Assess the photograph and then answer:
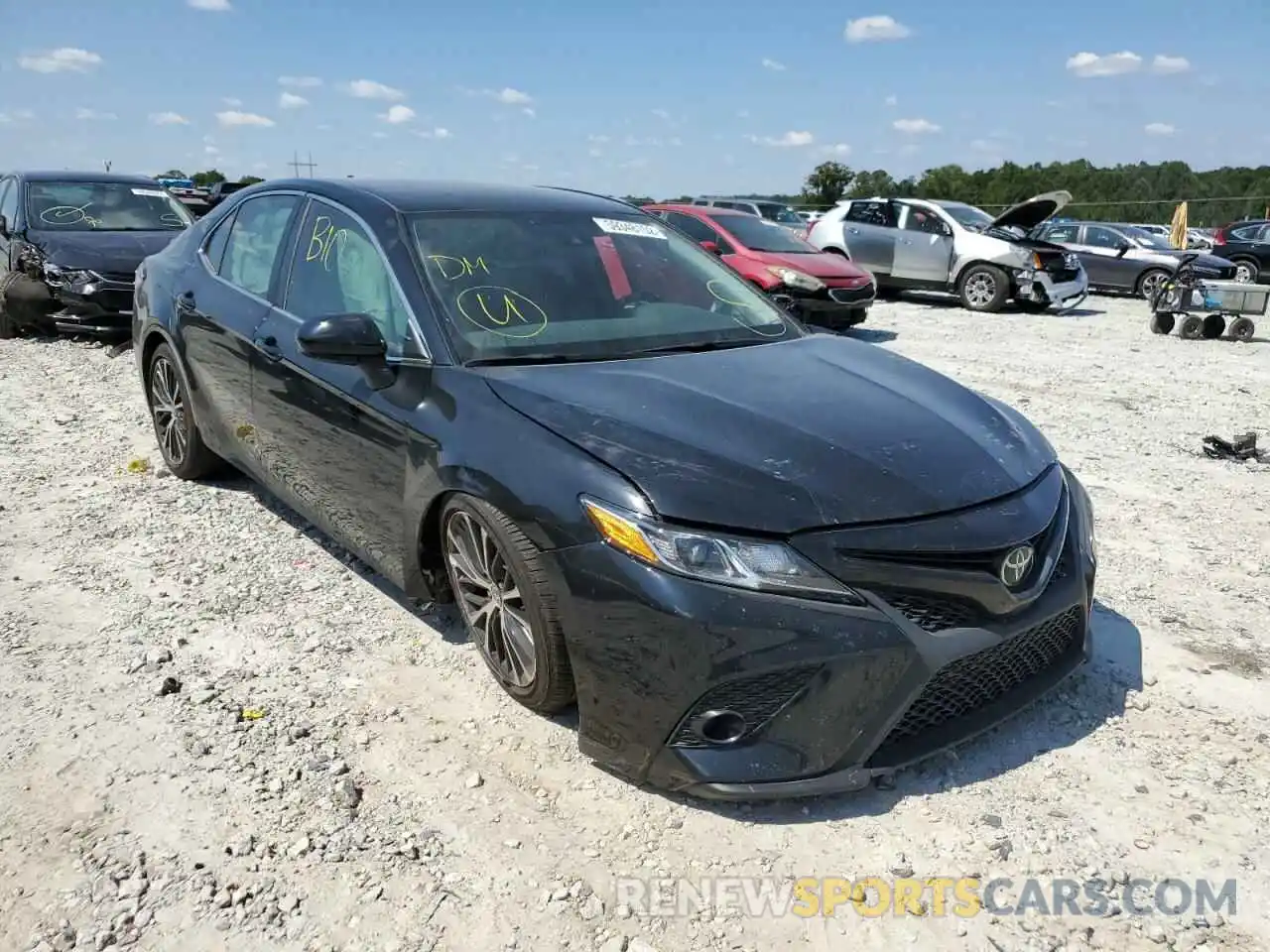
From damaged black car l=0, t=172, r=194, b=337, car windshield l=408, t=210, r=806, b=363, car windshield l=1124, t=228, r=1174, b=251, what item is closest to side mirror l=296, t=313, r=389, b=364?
car windshield l=408, t=210, r=806, b=363

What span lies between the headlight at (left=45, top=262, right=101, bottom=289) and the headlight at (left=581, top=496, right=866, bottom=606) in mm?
8449

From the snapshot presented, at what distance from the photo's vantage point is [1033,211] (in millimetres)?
13906

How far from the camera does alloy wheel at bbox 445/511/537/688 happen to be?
287 cm

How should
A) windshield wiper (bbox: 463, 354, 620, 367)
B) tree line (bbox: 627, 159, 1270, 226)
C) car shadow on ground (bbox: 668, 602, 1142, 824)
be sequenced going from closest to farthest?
car shadow on ground (bbox: 668, 602, 1142, 824)
windshield wiper (bbox: 463, 354, 620, 367)
tree line (bbox: 627, 159, 1270, 226)

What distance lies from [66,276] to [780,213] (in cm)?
1701

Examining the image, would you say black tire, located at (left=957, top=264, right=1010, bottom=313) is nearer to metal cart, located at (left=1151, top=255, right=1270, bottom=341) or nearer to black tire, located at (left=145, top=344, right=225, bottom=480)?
metal cart, located at (left=1151, top=255, right=1270, bottom=341)

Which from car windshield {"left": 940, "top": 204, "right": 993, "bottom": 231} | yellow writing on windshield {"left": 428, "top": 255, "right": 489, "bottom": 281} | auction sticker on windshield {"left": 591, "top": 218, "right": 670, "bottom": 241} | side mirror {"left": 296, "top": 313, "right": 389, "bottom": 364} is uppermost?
car windshield {"left": 940, "top": 204, "right": 993, "bottom": 231}

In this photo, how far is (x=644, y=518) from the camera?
8.02 ft

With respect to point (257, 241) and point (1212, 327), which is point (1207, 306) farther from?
point (257, 241)

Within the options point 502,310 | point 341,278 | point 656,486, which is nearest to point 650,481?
point 656,486

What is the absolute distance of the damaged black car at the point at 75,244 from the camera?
904 cm

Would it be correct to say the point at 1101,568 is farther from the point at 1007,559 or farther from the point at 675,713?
the point at 675,713

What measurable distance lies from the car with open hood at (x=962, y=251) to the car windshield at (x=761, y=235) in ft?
11.1

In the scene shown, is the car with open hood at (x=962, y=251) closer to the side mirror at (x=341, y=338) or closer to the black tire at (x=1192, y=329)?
the black tire at (x=1192, y=329)
